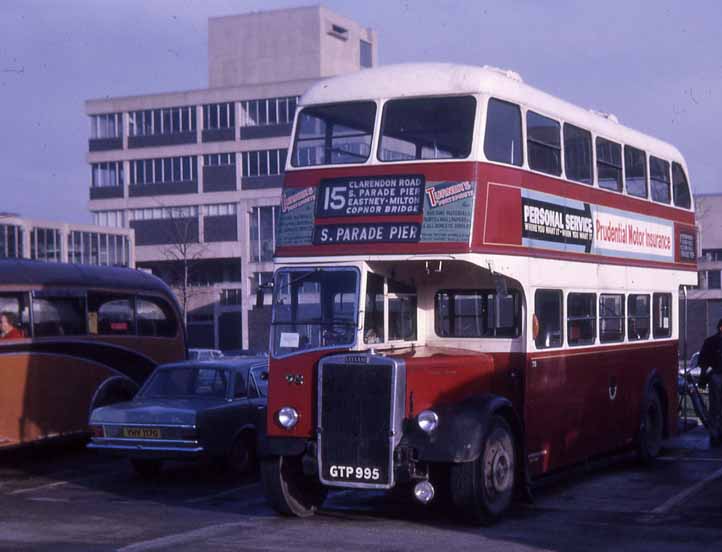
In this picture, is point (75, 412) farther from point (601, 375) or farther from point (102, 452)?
point (601, 375)

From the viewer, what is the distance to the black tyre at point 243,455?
1596 centimetres

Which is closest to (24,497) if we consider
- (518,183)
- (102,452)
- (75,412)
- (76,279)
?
(102,452)

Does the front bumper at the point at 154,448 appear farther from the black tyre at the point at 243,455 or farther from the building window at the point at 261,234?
the building window at the point at 261,234

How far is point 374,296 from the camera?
12.5 m

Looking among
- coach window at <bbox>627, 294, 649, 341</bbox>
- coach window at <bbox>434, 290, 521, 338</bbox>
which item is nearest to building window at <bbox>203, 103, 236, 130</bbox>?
coach window at <bbox>627, 294, 649, 341</bbox>

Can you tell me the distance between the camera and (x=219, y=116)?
7762 centimetres

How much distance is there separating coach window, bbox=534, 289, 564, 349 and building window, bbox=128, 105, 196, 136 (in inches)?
2604

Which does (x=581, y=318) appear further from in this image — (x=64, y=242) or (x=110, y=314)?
(x=64, y=242)

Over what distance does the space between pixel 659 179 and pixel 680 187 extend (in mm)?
1127

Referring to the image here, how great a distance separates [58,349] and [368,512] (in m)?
7.21

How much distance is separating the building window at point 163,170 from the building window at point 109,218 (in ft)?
7.83

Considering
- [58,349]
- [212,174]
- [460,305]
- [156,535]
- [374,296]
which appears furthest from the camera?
[212,174]

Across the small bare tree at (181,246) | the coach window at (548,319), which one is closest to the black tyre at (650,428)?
the coach window at (548,319)

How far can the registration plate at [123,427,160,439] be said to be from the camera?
15.2 metres
